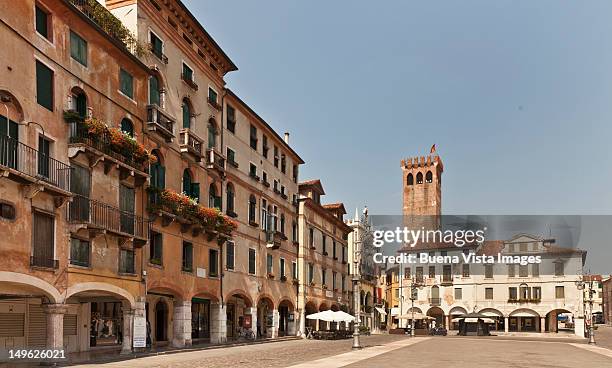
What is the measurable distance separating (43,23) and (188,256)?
53.7ft

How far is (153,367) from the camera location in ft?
79.4

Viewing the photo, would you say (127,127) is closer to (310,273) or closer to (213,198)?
(213,198)

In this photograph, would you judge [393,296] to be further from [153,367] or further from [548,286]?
[153,367]

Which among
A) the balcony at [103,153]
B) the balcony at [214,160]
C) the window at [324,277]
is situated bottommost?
the window at [324,277]

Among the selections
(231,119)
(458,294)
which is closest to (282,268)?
(231,119)

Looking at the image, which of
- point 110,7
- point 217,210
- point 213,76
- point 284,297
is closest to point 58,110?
point 110,7

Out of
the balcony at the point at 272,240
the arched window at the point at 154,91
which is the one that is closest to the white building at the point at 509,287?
the balcony at the point at 272,240

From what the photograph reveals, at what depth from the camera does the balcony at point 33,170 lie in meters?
21.6

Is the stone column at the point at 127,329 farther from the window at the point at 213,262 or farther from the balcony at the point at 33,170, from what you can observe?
the window at the point at 213,262

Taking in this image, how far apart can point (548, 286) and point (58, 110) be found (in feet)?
260

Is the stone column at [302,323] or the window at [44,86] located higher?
the window at [44,86]

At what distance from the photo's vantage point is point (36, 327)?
27.5 metres

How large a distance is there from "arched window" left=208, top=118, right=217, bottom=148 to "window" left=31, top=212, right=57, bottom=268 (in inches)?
709

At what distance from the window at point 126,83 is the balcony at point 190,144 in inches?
230
